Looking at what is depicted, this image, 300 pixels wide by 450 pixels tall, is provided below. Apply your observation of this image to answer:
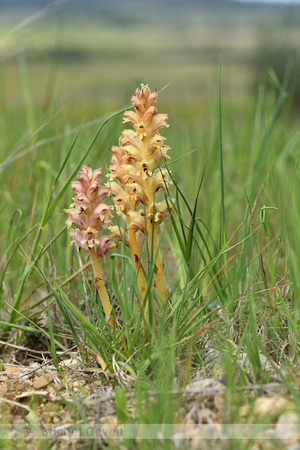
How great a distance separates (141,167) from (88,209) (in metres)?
0.22

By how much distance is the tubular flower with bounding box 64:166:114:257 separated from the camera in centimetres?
160

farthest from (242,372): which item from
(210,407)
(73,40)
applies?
(73,40)

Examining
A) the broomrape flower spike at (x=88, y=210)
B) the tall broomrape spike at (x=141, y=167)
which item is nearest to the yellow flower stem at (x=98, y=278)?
the broomrape flower spike at (x=88, y=210)

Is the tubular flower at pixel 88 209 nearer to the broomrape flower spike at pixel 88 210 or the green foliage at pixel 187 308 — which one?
the broomrape flower spike at pixel 88 210

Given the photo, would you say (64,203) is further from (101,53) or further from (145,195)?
(101,53)

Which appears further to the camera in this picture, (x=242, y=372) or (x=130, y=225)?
(x=130, y=225)

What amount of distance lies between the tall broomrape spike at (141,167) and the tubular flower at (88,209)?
0.07m

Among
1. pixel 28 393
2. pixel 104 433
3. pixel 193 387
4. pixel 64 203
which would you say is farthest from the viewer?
pixel 64 203

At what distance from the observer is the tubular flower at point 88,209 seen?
1.60 m

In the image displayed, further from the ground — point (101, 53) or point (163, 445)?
point (101, 53)

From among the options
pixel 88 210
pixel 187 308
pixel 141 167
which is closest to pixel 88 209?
pixel 88 210

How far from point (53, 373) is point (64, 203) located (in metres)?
1.19

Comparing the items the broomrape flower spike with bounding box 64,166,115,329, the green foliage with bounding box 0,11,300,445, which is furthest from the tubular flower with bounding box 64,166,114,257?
the green foliage with bounding box 0,11,300,445

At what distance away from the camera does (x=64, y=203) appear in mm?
2680
